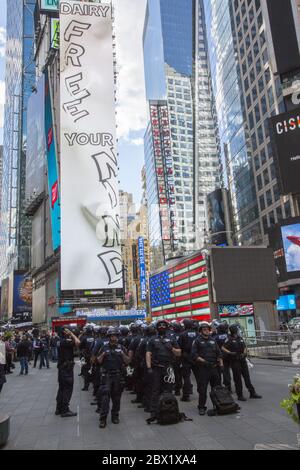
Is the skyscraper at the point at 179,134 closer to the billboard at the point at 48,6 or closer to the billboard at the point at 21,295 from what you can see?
the billboard at the point at 21,295

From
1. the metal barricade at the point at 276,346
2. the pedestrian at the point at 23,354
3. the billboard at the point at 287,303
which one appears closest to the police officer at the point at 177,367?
the metal barricade at the point at 276,346

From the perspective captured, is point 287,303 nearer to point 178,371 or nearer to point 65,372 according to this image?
point 178,371

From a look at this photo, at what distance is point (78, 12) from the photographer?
59438 millimetres

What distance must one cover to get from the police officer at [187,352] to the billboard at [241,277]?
22130 millimetres

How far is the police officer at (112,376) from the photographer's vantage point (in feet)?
28.9

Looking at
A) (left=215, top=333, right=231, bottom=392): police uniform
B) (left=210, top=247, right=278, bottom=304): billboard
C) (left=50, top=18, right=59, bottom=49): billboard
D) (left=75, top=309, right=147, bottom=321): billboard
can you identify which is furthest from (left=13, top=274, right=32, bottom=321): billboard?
(left=215, top=333, right=231, bottom=392): police uniform

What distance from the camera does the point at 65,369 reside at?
32.6 feet

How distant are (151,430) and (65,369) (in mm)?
2837

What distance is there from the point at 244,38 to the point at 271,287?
2307 inches

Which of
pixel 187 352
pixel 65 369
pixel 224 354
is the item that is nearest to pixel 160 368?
pixel 65 369

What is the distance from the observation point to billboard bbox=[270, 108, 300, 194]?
37062 mm

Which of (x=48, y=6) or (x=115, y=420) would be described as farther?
(x=48, y=6)

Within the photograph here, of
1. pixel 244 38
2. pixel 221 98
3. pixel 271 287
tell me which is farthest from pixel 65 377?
pixel 221 98
